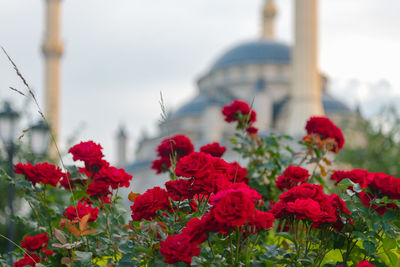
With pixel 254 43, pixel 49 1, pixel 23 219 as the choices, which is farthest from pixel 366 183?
pixel 254 43

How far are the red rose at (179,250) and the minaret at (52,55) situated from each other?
28540 mm

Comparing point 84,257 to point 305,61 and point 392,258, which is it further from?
point 305,61

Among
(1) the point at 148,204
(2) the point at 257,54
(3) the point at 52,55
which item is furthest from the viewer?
(2) the point at 257,54

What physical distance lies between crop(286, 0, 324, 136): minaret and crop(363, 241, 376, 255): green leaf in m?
17.4

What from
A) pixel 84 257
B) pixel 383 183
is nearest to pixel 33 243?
pixel 84 257

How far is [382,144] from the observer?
17.3 meters

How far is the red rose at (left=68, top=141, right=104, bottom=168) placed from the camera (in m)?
2.45

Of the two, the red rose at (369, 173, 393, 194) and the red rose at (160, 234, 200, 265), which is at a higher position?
the red rose at (369, 173, 393, 194)

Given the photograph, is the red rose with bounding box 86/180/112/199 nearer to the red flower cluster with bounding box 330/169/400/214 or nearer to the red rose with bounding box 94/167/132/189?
the red rose with bounding box 94/167/132/189

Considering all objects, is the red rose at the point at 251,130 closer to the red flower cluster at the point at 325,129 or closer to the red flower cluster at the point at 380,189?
the red flower cluster at the point at 325,129

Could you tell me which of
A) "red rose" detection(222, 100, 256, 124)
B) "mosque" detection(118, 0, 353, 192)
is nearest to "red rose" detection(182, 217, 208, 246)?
"red rose" detection(222, 100, 256, 124)

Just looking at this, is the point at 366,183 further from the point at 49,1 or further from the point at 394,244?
the point at 49,1

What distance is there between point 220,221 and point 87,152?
103 cm

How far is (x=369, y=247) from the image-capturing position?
2084 millimetres
